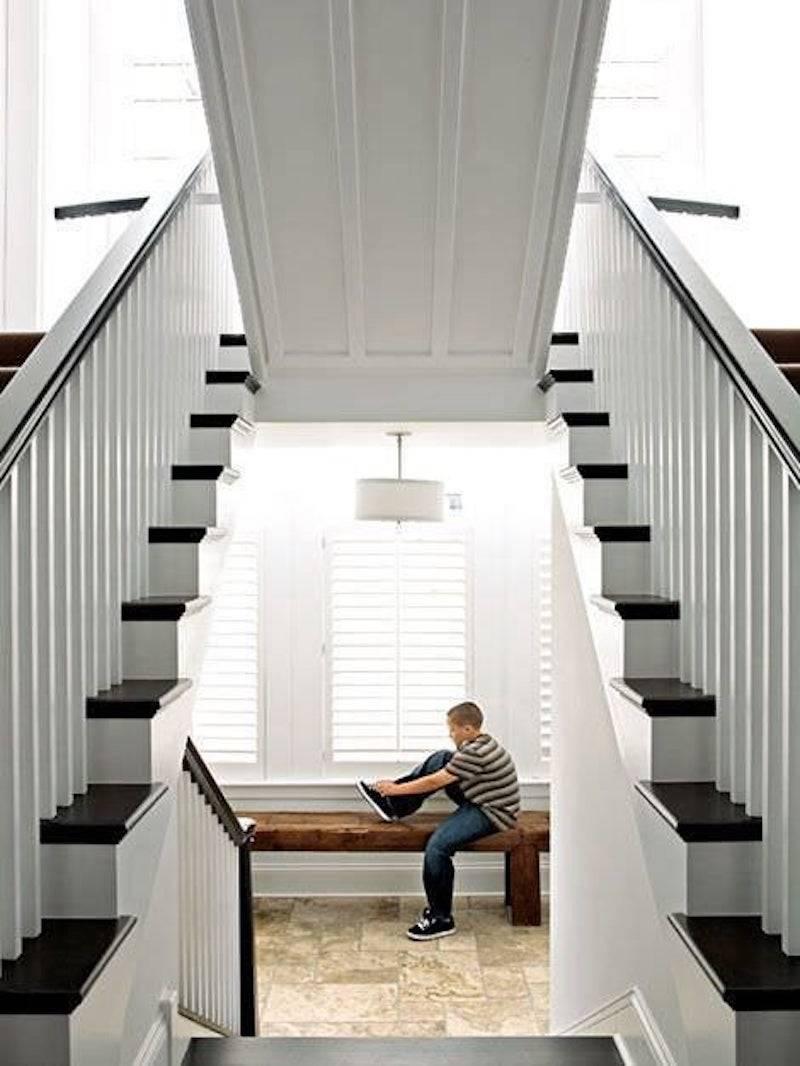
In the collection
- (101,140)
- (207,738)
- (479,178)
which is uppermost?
(101,140)

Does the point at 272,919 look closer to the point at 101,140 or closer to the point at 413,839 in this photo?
the point at 413,839

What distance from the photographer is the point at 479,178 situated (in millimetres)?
3271

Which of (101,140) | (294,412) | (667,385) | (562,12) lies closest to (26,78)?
(101,140)

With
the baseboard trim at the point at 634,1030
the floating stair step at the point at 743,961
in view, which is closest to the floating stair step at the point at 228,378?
the baseboard trim at the point at 634,1030

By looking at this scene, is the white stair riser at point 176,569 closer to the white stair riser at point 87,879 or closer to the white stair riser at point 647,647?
the white stair riser at point 87,879

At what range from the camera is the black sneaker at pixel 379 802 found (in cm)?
704

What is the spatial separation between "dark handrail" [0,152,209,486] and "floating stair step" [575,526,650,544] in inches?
50.2

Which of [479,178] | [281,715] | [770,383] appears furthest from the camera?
[281,715]

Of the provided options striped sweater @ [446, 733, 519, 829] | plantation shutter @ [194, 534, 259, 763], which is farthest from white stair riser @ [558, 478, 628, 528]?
plantation shutter @ [194, 534, 259, 763]

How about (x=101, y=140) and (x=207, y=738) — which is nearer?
(x=101, y=140)

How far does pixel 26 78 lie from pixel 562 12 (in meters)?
3.59

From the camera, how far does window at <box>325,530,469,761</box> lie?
24.0ft

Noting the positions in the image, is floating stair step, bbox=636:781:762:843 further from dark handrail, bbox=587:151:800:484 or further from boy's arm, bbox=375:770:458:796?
boy's arm, bbox=375:770:458:796

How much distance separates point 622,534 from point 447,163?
103cm
